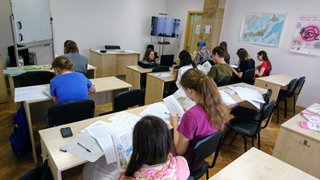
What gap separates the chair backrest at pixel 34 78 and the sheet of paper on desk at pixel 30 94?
0.41 meters

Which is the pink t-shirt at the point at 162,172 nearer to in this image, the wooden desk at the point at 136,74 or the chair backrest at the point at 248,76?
the wooden desk at the point at 136,74

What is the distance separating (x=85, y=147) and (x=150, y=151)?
2.08 ft

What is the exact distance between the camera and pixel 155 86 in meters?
3.63

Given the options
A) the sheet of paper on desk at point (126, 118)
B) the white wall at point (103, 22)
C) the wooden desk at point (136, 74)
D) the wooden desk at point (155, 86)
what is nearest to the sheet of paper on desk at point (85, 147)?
the sheet of paper on desk at point (126, 118)

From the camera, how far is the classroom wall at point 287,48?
438 centimetres

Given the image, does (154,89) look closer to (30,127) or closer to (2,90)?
(30,127)

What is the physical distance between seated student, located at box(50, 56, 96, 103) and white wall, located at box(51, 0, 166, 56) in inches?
144

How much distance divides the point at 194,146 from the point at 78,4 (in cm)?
541

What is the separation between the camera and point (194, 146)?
1.38m

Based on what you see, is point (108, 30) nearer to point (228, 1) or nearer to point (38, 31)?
point (38, 31)

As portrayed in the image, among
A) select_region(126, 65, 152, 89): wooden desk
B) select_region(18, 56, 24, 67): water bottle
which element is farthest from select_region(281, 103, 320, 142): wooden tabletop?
select_region(18, 56, 24, 67): water bottle

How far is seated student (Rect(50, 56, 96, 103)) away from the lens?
206cm

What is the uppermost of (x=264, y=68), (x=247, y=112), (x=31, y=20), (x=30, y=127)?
(x=31, y=20)

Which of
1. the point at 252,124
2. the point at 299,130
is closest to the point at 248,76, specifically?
the point at 252,124
